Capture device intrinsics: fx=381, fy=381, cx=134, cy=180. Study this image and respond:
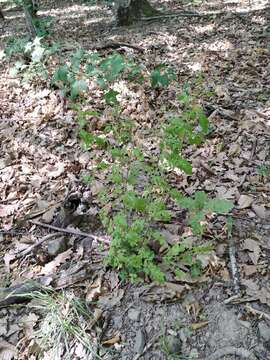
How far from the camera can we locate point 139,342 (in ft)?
7.51

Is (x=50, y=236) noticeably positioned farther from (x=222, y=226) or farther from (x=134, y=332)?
(x=222, y=226)

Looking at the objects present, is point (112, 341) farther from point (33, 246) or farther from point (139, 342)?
point (33, 246)

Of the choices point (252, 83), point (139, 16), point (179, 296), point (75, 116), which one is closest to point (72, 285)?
point (179, 296)

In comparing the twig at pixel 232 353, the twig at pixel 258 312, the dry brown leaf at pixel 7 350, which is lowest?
the twig at pixel 232 353

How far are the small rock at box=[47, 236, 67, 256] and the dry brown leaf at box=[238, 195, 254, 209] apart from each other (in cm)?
143

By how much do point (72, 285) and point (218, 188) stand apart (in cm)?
148

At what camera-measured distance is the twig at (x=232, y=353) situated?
2.15m

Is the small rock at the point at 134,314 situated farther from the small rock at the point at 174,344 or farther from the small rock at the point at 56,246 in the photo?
the small rock at the point at 56,246

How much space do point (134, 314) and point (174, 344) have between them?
33 cm

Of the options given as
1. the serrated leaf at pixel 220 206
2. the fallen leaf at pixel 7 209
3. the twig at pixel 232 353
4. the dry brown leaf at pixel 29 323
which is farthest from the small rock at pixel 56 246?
the twig at pixel 232 353

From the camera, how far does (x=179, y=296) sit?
2480 millimetres

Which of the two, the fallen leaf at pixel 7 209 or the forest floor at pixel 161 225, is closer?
the forest floor at pixel 161 225

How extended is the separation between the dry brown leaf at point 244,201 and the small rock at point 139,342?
4.31ft

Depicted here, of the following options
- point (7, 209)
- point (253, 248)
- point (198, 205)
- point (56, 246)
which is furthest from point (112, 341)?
point (7, 209)
